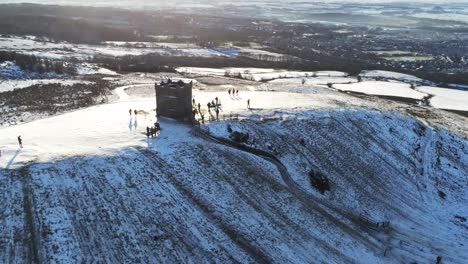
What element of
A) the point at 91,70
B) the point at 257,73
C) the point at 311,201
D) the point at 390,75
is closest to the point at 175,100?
the point at 311,201

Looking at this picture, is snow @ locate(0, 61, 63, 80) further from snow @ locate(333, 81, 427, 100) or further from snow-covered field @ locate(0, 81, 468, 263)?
snow @ locate(333, 81, 427, 100)

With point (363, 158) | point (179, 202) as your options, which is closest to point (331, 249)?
point (179, 202)

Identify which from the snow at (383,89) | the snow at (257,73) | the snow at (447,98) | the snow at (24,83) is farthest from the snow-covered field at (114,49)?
the snow at (447,98)

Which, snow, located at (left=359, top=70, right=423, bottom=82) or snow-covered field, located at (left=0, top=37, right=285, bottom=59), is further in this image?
snow-covered field, located at (left=0, top=37, right=285, bottom=59)

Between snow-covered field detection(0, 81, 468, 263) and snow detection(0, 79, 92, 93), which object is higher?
snow detection(0, 79, 92, 93)

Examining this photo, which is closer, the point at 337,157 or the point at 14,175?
the point at 14,175

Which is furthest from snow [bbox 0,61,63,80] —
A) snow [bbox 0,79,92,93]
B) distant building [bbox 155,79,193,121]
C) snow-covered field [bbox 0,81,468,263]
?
distant building [bbox 155,79,193,121]

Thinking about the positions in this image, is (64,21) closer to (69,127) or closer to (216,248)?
(69,127)
